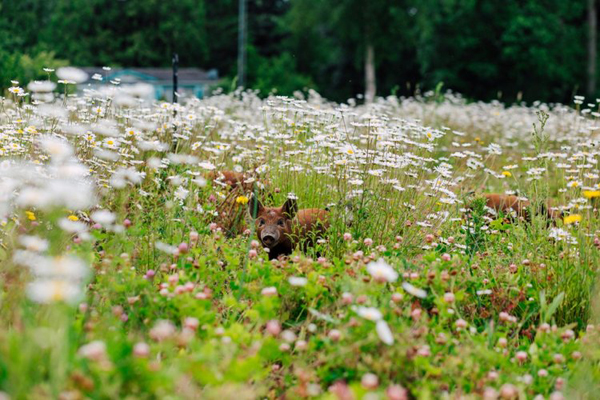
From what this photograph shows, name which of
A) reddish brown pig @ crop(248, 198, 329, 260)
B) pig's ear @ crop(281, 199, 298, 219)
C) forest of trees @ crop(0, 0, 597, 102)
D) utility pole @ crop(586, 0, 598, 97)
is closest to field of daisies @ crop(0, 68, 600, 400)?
reddish brown pig @ crop(248, 198, 329, 260)

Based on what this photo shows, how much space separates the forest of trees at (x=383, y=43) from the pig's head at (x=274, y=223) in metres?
17.5

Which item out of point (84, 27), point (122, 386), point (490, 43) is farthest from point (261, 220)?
point (84, 27)

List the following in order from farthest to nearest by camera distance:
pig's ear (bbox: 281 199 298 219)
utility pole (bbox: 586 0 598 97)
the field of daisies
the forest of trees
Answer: the forest of trees
utility pole (bbox: 586 0 598 97)
pig's ear (bbox: 281 199 298 219)
the field of daisies

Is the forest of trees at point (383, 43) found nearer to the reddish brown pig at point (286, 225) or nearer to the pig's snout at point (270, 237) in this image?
the reddish brown pig at point (286, 225)

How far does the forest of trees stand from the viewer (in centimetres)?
3178

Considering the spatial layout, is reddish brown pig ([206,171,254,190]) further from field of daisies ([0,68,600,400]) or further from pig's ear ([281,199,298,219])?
pig's ear ([281,199,298,219])

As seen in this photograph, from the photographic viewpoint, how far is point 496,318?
12.6ft

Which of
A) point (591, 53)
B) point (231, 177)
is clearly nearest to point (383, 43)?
point (591, 53)

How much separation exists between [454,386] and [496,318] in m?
0.92

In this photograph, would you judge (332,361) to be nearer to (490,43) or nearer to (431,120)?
(431,120)

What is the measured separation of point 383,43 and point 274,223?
102 feet

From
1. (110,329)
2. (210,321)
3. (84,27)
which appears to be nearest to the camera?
(110,329)

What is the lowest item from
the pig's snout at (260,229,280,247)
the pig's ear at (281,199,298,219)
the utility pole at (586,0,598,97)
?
the pig's snout at (260,229,280,247)

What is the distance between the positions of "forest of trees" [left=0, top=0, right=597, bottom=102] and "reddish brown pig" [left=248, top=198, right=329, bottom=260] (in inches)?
689
